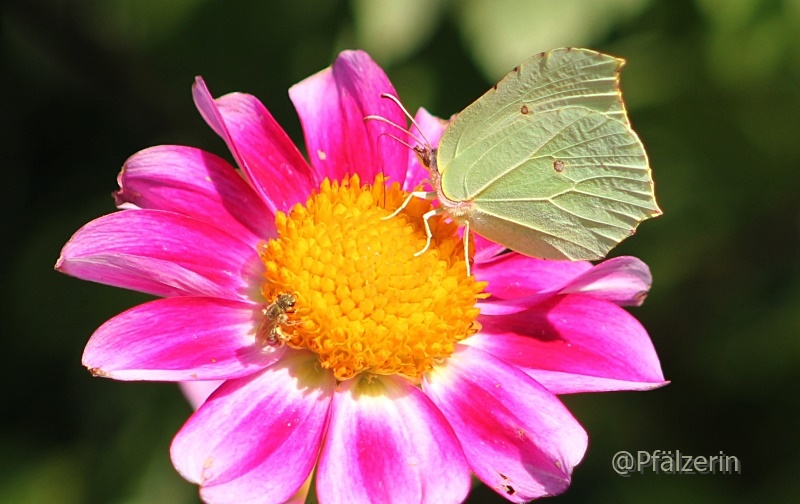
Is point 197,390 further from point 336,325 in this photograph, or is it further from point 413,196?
point 413,196

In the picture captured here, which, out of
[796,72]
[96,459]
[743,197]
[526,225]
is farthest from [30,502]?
[796,72]

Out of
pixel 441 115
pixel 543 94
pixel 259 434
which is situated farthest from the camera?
pixel 441 115

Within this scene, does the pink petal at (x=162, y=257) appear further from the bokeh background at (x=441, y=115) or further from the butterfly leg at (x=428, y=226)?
the bokeh background at (x=441, y=115)

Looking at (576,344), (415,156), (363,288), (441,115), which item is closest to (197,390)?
(363,288)

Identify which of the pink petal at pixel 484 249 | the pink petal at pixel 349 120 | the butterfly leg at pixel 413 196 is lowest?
the pink petal at pixel 484 249

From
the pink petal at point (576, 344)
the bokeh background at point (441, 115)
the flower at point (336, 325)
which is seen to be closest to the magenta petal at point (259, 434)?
the flower at point (336, 325)

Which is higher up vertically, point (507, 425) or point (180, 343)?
point (180, 343)

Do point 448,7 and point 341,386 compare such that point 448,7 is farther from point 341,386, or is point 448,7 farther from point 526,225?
point 341,386
